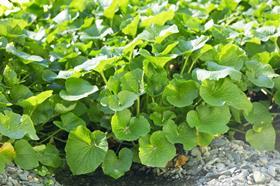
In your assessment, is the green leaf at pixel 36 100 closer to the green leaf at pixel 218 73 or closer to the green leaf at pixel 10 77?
the green leaf at pixel 10 77

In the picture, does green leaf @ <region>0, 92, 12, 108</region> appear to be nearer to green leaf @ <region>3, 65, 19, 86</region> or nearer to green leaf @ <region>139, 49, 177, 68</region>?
green leaf @ <region>3, 65, 19, 86</region>

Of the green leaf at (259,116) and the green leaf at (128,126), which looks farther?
the green leaf at (259,116)

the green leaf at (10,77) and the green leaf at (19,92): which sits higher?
the green leaf at (10,77)

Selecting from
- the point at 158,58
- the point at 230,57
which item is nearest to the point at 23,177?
the point at 158,58

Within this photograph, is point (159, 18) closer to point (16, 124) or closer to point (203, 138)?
point (203, 138)

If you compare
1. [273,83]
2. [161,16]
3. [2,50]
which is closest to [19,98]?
[2,50]

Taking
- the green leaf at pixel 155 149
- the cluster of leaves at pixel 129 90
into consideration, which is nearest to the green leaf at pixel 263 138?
the cluster of leaves at pixel 129 90
